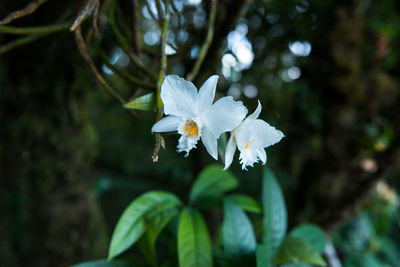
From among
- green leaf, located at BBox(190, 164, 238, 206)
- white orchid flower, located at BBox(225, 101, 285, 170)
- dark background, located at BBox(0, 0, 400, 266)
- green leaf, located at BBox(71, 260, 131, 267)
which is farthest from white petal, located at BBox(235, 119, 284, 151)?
green leaf, located at BBox(71, 260, 131, 267)

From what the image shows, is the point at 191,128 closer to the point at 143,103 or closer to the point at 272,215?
the point at 143,103

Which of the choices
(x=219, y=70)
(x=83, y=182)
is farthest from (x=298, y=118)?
(x=83, y=182)

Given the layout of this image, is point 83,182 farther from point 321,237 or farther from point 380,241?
point 380,241

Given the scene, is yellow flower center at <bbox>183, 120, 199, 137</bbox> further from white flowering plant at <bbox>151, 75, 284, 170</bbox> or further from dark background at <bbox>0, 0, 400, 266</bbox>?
dark background at <bbox>0, 0, 400, 266</bbox>

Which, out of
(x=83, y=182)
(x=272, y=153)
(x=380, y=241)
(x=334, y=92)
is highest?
(x=83, y=182)

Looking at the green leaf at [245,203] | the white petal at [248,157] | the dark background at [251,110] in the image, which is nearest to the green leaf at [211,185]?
the green leaf at [245,203]

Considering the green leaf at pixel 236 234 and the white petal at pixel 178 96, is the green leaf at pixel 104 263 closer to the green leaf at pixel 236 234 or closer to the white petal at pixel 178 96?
the green leaf at pixel 236 234
